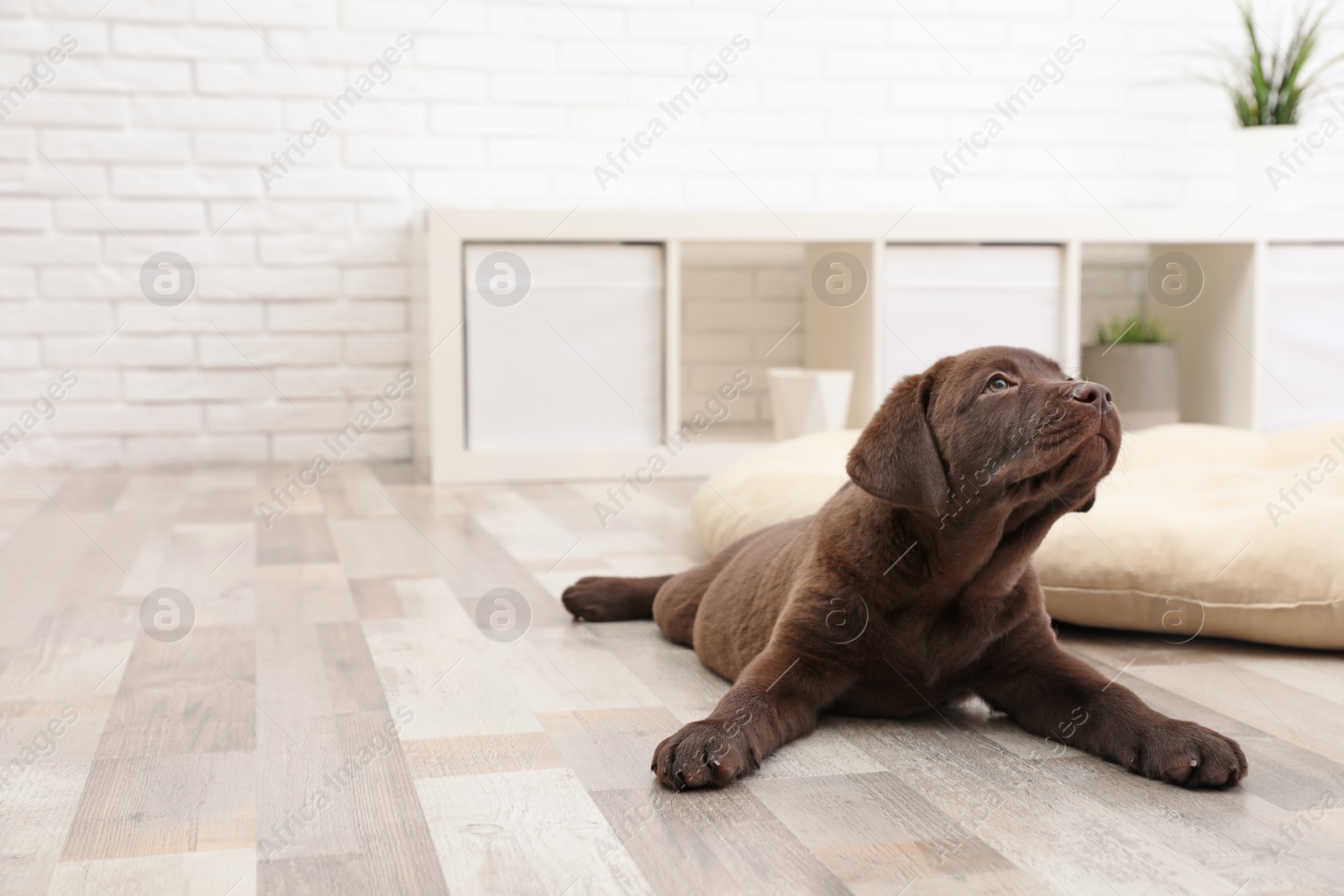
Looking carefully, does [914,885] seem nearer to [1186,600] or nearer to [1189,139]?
[1186,600]

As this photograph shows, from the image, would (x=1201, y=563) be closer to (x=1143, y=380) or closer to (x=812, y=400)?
(x=812, y=400)

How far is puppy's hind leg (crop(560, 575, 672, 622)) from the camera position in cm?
199

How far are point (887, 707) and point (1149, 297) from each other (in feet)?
10.7

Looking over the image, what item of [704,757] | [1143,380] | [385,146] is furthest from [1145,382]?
[704,757]

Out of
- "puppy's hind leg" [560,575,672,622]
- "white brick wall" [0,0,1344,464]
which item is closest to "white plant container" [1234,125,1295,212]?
"white brick wall" [0,0,1344,464]

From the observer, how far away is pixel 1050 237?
12.1 ft

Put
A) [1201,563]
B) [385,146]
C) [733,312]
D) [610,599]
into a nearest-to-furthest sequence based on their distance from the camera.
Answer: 1. [1201,563]
2. [610,599]
3. [385,146]
4. [733,312]

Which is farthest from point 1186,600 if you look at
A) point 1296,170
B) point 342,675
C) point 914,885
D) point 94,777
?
point 1296,170

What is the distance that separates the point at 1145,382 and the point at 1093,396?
104 inches

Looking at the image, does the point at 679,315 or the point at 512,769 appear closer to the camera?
the point at 512,769

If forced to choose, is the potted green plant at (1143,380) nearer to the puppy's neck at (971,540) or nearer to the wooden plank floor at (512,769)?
the wooden plank floor at (512,769)

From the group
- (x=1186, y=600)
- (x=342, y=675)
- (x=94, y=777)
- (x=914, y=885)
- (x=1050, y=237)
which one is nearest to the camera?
(x=914, y=885)

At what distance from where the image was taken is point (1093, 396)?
1270 millimetres

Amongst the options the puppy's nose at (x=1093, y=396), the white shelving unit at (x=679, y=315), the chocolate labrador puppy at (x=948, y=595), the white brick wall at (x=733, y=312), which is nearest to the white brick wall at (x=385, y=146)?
the white brick wall at (x=733, y=312)
